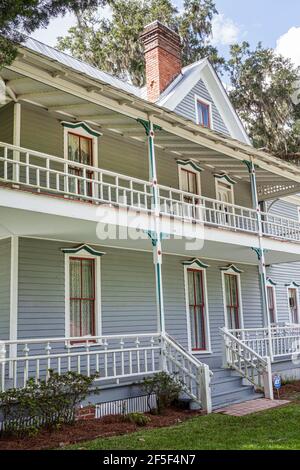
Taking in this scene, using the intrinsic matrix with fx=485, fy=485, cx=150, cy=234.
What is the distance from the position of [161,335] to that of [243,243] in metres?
4.48

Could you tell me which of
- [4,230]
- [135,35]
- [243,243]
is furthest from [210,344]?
[135,35]

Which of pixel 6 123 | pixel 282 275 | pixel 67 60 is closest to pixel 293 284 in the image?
pixel 282 275

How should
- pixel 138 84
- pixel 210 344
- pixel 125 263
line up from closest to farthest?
pixel 125 263 → pixel 210 344 → pixel 138 84

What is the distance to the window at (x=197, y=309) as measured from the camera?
1484cm

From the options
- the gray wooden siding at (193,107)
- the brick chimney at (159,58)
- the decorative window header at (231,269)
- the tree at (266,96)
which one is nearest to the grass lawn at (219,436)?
the decorative window header at (231,269)

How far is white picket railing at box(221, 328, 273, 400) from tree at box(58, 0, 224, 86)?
21983 mm

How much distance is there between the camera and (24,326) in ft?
34.5

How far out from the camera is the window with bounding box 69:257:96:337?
11625mm

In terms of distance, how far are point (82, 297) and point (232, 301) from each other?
21.7ft

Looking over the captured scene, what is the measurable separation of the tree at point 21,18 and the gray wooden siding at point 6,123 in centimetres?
465

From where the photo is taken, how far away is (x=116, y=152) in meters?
13.5

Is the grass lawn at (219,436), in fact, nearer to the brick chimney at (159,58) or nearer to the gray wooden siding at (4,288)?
the gray wooden siding at (4,288)

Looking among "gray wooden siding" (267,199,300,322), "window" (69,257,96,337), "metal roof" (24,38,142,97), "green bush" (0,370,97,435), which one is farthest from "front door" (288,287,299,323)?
"green bush" (0,370,97,435)
